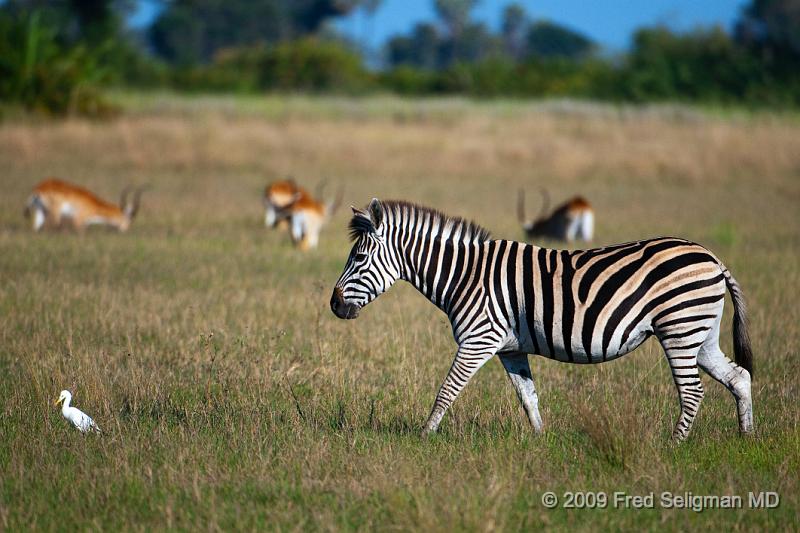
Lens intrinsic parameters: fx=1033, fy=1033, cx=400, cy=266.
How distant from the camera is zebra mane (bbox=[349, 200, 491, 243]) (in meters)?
7.35

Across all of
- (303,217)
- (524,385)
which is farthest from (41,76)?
(524,385)

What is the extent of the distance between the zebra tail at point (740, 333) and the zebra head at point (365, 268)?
243 centimetres

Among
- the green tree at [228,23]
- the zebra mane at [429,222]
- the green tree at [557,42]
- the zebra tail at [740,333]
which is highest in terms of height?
the green tree at [557,42]

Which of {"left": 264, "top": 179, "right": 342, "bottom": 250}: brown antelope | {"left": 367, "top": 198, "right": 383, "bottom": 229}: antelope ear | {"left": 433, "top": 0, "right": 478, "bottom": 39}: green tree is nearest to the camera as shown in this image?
{"left": 367, "top": 198, "right": 383, "bottom": 229}: antelope ear

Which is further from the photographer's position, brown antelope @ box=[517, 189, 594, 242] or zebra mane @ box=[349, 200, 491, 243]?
brown antelope @ box=[517, 189, 594, 242]

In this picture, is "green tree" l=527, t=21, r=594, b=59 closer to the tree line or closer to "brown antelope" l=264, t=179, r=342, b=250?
the tree line

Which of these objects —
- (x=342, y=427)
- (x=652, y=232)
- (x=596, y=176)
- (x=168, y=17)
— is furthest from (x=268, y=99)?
(x=168, y=17)

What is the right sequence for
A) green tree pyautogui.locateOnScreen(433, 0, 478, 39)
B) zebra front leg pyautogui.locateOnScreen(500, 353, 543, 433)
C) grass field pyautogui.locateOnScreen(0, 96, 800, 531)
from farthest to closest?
green tree pyautogui.locateOnScreen(433, 0, 478, 39)
zebra front leg pyautogui.locateOnScreen(500, 353, 543, 433)
grass field pyautogui.locateOnScreen(0, 96, 800, 531)

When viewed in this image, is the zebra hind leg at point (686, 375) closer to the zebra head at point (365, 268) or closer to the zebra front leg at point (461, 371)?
the zebra front leg at point (461, 371)

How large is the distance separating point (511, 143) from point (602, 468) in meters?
28.6

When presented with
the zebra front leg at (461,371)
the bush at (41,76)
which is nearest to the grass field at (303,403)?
the zebra front leg at (461,371)

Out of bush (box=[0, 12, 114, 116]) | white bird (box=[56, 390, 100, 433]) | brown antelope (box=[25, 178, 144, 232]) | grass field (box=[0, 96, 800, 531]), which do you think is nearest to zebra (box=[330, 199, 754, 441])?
grass field (box=[0, 96, 800, 531])

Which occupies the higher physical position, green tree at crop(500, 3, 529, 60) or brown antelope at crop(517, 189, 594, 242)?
green tree at crop(500, 3, 529, 60)

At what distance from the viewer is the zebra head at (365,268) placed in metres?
7.31
